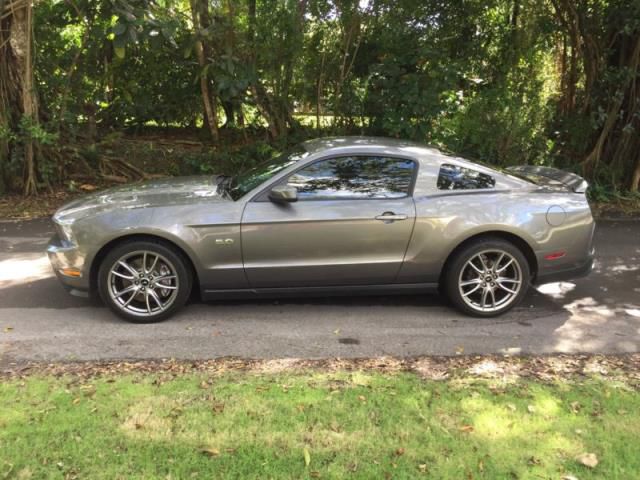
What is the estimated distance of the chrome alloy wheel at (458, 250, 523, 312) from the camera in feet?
15.2

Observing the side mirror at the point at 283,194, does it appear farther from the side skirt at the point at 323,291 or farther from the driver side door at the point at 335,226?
the side skirt at the point at 323,291

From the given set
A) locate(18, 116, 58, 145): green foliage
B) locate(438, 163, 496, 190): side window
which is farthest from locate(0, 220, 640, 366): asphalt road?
locate(18, 116, 58, 145): green foliage

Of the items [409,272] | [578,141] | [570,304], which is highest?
[578,141]

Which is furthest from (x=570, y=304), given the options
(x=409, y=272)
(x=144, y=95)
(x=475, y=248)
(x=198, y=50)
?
(x=144, y=95)

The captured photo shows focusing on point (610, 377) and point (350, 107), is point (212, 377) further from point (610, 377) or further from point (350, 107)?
point (350, 107)

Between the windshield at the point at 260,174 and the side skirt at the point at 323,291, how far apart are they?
0.78 meters

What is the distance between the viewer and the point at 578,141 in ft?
31.4

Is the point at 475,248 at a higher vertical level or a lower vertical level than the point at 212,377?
higher

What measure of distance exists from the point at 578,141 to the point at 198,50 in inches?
261

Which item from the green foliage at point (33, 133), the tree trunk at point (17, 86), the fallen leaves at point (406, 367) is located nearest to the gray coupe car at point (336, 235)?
the fallen leaves at point (406, 367)

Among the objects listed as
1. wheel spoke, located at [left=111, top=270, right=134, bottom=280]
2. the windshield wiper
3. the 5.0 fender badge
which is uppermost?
the windshield wiper

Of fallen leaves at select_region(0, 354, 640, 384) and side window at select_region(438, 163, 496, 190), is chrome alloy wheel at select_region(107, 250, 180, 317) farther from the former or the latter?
side window at select_region(438, 163, 496, 190)

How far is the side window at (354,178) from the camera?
4.48 m

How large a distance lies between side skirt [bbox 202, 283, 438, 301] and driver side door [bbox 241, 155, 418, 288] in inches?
2.0
